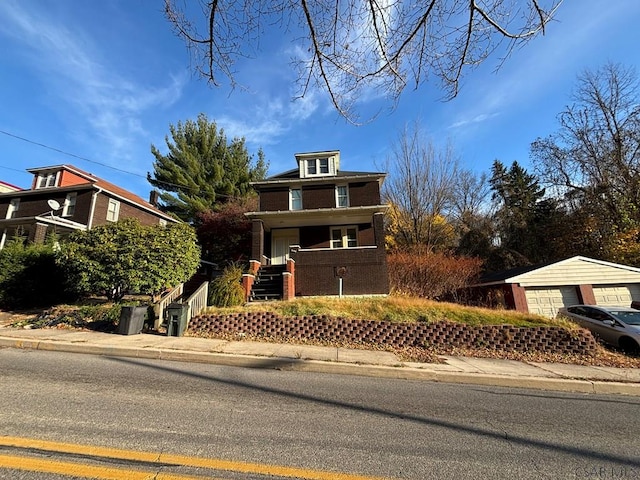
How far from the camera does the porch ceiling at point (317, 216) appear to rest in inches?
638

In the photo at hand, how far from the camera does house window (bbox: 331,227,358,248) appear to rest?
17922mm

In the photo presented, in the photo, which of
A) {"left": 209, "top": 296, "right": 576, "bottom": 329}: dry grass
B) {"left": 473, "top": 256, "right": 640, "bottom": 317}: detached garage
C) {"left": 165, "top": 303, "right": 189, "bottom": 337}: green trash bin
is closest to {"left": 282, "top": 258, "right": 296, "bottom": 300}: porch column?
{"left": 209, "top": 296, "right": 576, "bottom": 329}: dry grass

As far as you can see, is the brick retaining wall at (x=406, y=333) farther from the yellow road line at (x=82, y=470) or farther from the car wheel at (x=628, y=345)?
the yellow road line at (x=82, y=470)

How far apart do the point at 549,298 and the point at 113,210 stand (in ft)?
90.8

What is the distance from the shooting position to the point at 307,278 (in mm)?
14891

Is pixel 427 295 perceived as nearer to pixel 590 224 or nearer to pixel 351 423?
pixel 351 423

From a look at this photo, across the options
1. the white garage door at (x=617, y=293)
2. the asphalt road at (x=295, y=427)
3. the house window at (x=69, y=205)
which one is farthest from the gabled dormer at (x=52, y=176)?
the white garage door at (x=617, y=293)

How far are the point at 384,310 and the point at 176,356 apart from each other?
22.0 feet

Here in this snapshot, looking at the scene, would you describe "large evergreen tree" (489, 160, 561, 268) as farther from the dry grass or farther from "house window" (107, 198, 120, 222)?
"house window" (107, 198, 120, 222)

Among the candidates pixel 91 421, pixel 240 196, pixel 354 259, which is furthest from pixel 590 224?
pixel 91 421

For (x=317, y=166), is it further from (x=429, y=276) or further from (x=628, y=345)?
(x=628, y=345)

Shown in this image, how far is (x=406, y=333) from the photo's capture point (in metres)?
9.48

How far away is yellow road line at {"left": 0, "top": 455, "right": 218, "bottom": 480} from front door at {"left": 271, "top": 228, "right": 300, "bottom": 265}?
16.2 meters

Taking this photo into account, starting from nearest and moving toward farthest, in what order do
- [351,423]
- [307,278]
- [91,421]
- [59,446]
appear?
[59,446] < [91,421] < [351,423] < [307,278]
